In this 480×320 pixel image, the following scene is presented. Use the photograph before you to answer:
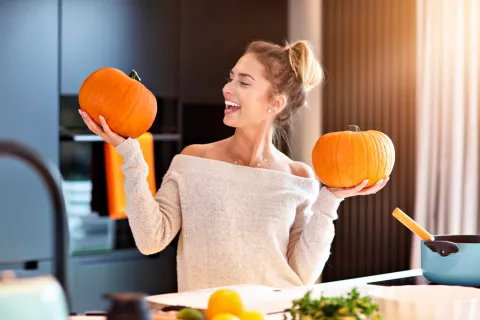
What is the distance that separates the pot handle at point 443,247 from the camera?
2.24 meters

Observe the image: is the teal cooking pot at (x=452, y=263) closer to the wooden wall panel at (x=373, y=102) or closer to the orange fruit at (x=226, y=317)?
the orange fruit at (x=226, y=317)

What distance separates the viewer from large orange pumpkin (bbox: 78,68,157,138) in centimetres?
231

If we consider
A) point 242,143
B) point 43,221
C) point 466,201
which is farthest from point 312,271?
point 466,201

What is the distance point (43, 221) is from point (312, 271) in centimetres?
156

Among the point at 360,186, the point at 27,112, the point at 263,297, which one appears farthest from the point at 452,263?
the point at 27,112

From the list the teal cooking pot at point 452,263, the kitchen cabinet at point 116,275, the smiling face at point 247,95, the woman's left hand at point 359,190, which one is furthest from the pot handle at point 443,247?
the kitchen cabinet at point 116,275

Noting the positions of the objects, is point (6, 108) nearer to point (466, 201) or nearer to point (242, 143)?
point (242, 143)

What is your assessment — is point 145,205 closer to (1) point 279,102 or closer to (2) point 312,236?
(2) point 312,236

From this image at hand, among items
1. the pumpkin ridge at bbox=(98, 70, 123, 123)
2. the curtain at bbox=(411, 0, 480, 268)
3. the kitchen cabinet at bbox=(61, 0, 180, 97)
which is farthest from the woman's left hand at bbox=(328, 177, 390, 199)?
the curtain at bbox=(411, 0, 480, 268)

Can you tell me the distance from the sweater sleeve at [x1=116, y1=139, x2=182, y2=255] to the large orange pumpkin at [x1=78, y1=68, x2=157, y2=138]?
52 mm

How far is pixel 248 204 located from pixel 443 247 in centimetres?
65

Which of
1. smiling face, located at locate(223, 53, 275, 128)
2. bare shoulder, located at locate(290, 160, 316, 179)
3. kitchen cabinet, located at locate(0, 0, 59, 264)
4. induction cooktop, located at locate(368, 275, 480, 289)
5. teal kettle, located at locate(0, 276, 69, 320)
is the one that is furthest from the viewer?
kitchen cabinet, located at locate(0, 0, 59, 264)

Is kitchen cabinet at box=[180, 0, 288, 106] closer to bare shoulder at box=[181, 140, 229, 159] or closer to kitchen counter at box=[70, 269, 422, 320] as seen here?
bare shoulder at box=[181, 140, 229, 159]

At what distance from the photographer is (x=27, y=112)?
3.72 metres
